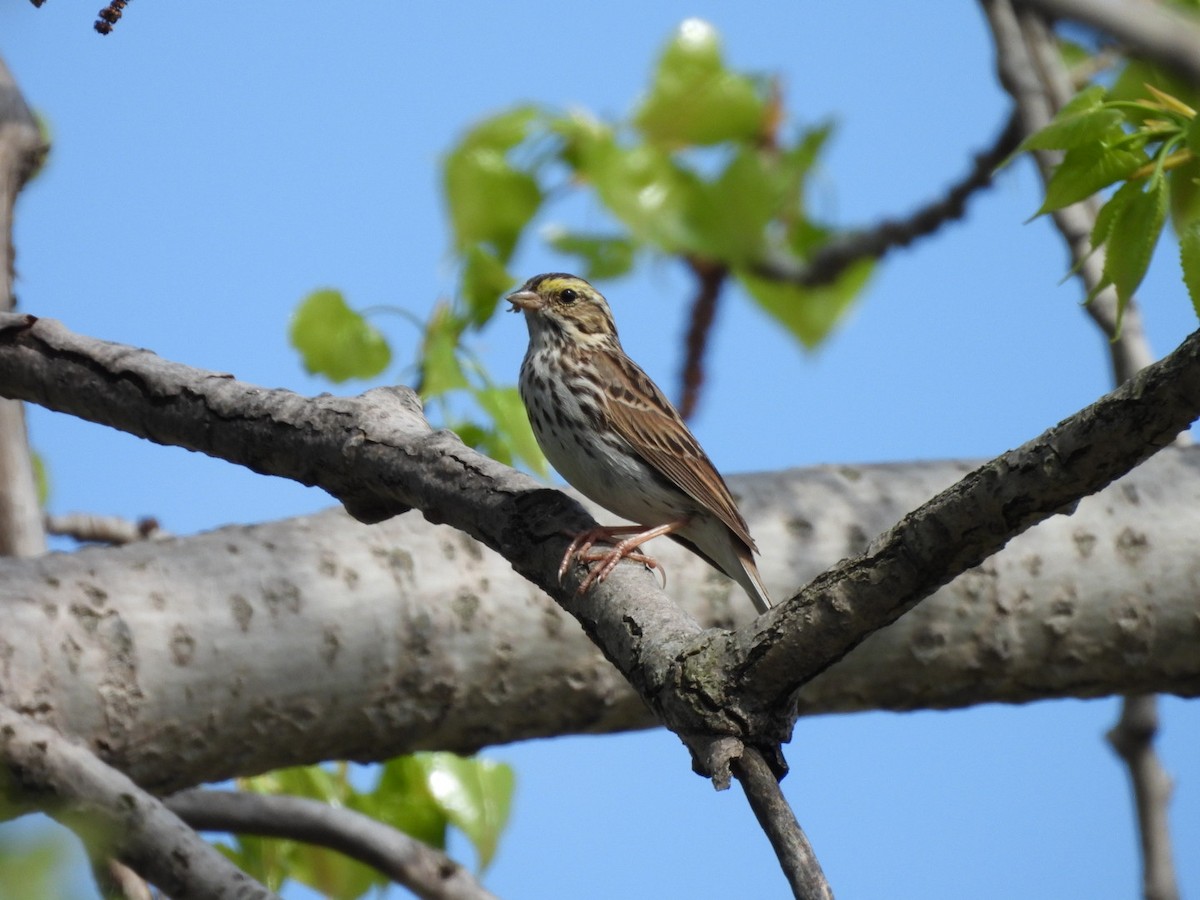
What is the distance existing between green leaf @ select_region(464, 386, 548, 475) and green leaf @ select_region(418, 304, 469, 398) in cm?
13

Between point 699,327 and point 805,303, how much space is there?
0.42m

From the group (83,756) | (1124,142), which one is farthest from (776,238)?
(83,756)

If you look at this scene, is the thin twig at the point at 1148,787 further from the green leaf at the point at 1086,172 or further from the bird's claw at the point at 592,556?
the green leaf at the point at 1086,172

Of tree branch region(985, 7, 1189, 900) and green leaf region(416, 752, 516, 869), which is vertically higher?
tree branch region(985, 7, 1189, 900)

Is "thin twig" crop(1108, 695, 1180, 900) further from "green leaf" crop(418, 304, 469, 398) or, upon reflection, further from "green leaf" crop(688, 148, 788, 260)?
"green leaf" crop(418, 304, 469, 398)

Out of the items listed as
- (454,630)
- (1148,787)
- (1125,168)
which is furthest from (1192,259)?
(1148,787)

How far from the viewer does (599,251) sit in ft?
17.3

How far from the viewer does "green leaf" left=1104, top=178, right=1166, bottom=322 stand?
9.44 feet

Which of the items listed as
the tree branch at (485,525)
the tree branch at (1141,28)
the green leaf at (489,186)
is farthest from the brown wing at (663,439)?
the tree branch at (1141,28)

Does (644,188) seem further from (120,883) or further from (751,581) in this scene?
(120,883)

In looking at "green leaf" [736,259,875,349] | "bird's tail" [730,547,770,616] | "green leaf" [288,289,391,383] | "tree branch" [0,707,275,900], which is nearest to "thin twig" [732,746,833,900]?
"tree branch" [0,707,275,900]

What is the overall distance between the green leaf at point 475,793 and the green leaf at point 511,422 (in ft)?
3.48

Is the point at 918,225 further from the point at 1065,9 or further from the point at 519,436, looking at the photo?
the point at 1065,9

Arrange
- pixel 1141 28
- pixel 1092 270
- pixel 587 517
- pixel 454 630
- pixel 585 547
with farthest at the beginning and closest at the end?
1. pixel 1092 270
2. pixel 454 630
3. pixel 587 517
4. pixel 585 547
5. pixel 1141 28
